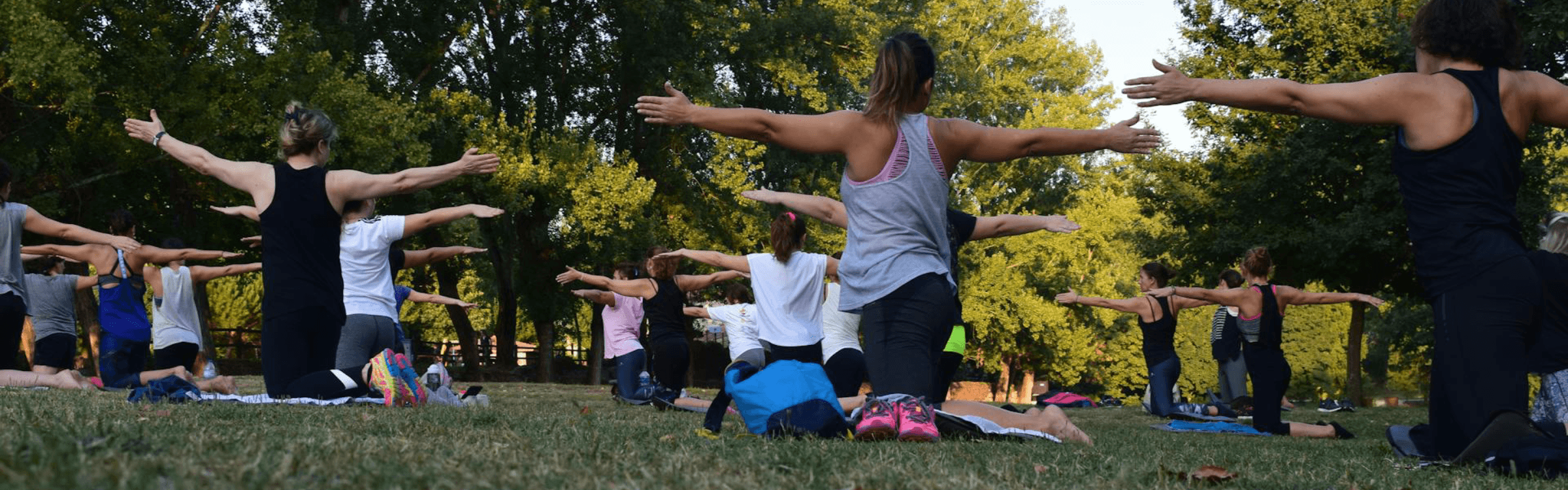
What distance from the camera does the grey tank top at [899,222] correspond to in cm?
577

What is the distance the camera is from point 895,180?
229 inches

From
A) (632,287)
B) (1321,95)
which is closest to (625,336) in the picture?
(632,287)

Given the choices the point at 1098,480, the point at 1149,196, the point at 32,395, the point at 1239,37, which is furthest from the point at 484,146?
the point at 1098,480

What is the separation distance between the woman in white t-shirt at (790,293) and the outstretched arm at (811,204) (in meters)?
1.09

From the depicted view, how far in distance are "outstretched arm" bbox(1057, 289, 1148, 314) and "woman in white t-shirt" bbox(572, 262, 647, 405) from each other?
4890 mm

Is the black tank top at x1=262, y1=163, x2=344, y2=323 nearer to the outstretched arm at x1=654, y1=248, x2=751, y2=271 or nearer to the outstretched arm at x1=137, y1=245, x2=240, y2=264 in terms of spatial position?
the outstretched arm at x1=654, y1=248, x2=751, y2=271

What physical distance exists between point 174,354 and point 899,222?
39.1ft

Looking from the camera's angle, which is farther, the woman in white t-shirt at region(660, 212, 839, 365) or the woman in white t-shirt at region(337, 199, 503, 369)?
the woman in white t-shirt at region(660, 212, 839, 365)

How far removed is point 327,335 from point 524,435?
12.2 feet

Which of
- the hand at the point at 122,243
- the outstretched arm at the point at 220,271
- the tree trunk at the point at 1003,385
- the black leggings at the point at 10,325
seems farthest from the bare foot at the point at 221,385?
the tree trunk at the point at 1003,385

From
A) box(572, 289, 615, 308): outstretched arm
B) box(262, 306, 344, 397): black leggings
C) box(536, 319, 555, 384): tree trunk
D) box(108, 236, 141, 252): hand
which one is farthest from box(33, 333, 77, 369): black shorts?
box(536, 319, 555, 384): tree trunk

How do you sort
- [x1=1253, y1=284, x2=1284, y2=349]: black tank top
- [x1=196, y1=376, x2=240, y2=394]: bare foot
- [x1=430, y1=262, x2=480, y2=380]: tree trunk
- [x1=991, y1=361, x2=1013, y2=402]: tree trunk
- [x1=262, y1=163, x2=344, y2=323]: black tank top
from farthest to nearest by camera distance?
[x1=991, y1=361, x2=1013, y2=402]: tree trunk
[x1=430, y1=262, x2=480, y2=380]: tree trunk
[x1=196, y1=376, x2=240, y2=394]: bare foot
[x1=1253, y1=284, x2=1284, y2=349]: black tank top
[x1=262, y1=163, x2=344, y2=323]: black tank top

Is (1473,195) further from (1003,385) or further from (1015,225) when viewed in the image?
(1003,385)

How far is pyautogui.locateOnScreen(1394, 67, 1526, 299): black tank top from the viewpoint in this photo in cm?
509
